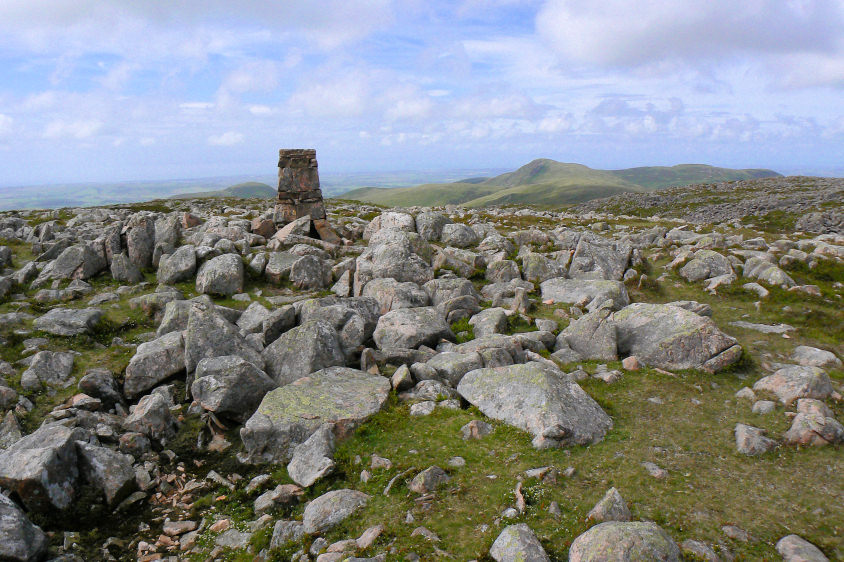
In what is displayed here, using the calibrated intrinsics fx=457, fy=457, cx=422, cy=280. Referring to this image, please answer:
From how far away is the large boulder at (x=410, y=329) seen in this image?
722 inches

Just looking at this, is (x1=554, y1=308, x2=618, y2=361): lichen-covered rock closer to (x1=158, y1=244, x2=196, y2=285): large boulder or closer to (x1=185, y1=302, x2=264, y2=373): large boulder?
(x1=185, y1=302, x2=264, y2=373): large boulder

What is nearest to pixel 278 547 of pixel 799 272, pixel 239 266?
pixel 239 266

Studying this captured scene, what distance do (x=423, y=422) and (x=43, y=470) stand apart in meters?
9.06

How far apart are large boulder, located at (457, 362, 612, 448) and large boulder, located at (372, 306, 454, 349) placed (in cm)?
410

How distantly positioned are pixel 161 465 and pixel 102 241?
72.7 feet

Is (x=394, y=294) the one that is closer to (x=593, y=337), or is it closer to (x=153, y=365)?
(x=593, y=337)

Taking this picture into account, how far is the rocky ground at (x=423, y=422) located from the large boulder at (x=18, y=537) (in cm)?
4

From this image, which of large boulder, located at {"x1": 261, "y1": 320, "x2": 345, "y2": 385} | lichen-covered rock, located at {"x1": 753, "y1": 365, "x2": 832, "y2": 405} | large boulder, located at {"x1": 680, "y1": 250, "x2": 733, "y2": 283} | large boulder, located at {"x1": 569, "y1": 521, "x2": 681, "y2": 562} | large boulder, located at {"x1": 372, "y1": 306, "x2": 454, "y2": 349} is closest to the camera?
large boulder, located at {"x1": 569, "y1": 521, "x2": 681, "y2": 562}

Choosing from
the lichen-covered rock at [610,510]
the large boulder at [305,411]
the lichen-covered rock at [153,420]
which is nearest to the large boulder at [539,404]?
the lichen-covered rock at [610,510]

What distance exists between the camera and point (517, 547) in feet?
26.5

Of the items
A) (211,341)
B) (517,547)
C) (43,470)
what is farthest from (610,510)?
(211,341)

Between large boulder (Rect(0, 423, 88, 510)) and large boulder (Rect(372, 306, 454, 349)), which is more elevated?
large boulder (Rect(372, 306, 454, 349))

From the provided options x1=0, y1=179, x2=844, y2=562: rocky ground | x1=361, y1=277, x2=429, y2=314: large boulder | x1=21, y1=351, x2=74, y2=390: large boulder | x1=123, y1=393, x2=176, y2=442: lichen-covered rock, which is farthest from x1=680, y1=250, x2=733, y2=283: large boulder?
x1=21, y1=351, x2=74, y2=390: large boulder

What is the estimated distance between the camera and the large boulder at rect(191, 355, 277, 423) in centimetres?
1418
